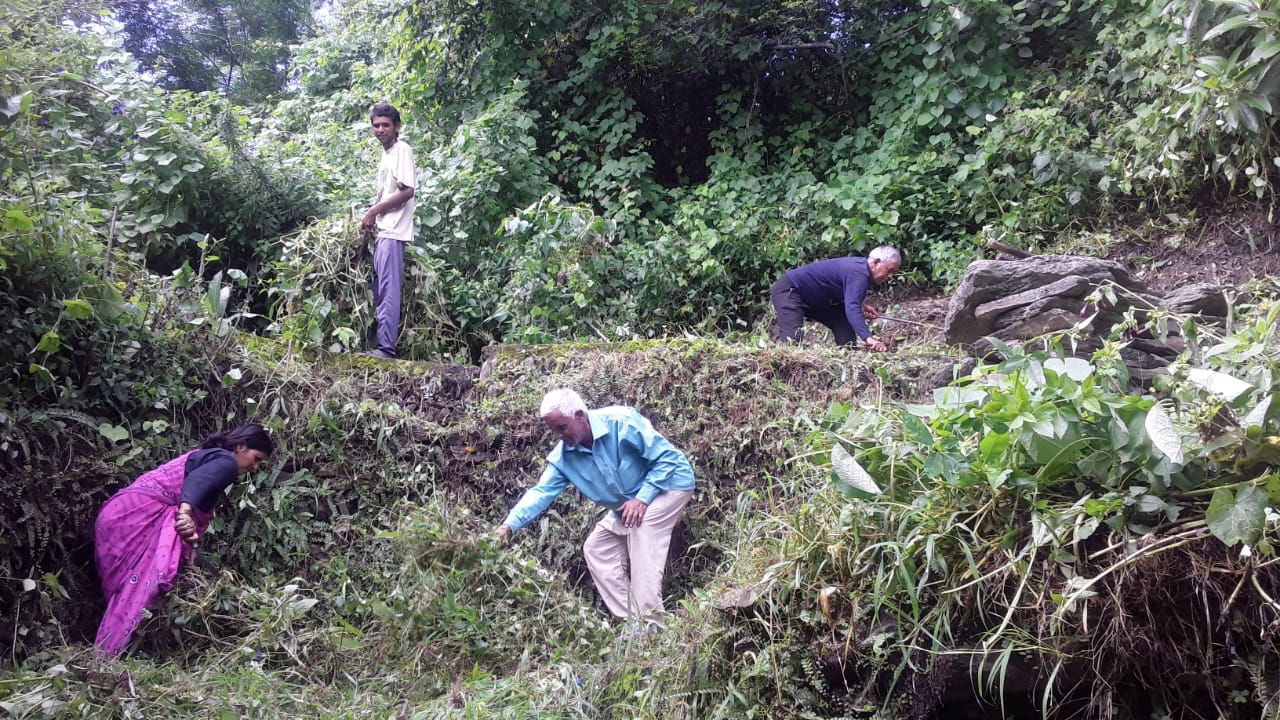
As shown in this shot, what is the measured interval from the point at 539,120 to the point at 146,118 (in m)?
4.06

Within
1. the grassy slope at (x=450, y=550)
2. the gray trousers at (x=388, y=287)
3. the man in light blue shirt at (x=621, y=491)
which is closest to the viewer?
the grassy slope at (x=450, y=550)

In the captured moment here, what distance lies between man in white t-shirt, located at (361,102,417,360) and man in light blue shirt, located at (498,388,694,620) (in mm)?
2389

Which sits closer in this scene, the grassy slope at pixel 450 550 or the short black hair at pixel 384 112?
the grassy slope at pixel 450 550

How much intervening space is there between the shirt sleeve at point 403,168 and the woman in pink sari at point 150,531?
2.73 meters

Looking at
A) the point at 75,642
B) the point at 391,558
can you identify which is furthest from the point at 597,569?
the point at 75,642

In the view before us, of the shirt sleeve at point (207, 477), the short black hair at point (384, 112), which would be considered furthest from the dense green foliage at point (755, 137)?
the shirt sleeve at point (207, 477)

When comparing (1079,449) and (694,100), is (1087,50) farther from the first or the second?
(1079,449)

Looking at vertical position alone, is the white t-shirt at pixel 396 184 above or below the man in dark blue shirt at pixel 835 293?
above

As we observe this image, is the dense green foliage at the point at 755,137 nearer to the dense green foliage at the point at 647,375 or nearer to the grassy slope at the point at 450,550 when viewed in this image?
the dense green foliage at the point at 647,375

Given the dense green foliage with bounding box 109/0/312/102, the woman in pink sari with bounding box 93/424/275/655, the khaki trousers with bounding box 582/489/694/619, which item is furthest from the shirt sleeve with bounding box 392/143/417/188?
the dense green foliage with bounding box 109/0/312/102

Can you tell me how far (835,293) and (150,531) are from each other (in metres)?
4.76

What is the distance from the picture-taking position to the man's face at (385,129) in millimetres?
6863

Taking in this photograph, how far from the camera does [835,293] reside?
711cm

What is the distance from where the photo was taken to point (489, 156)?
28.6 feet
